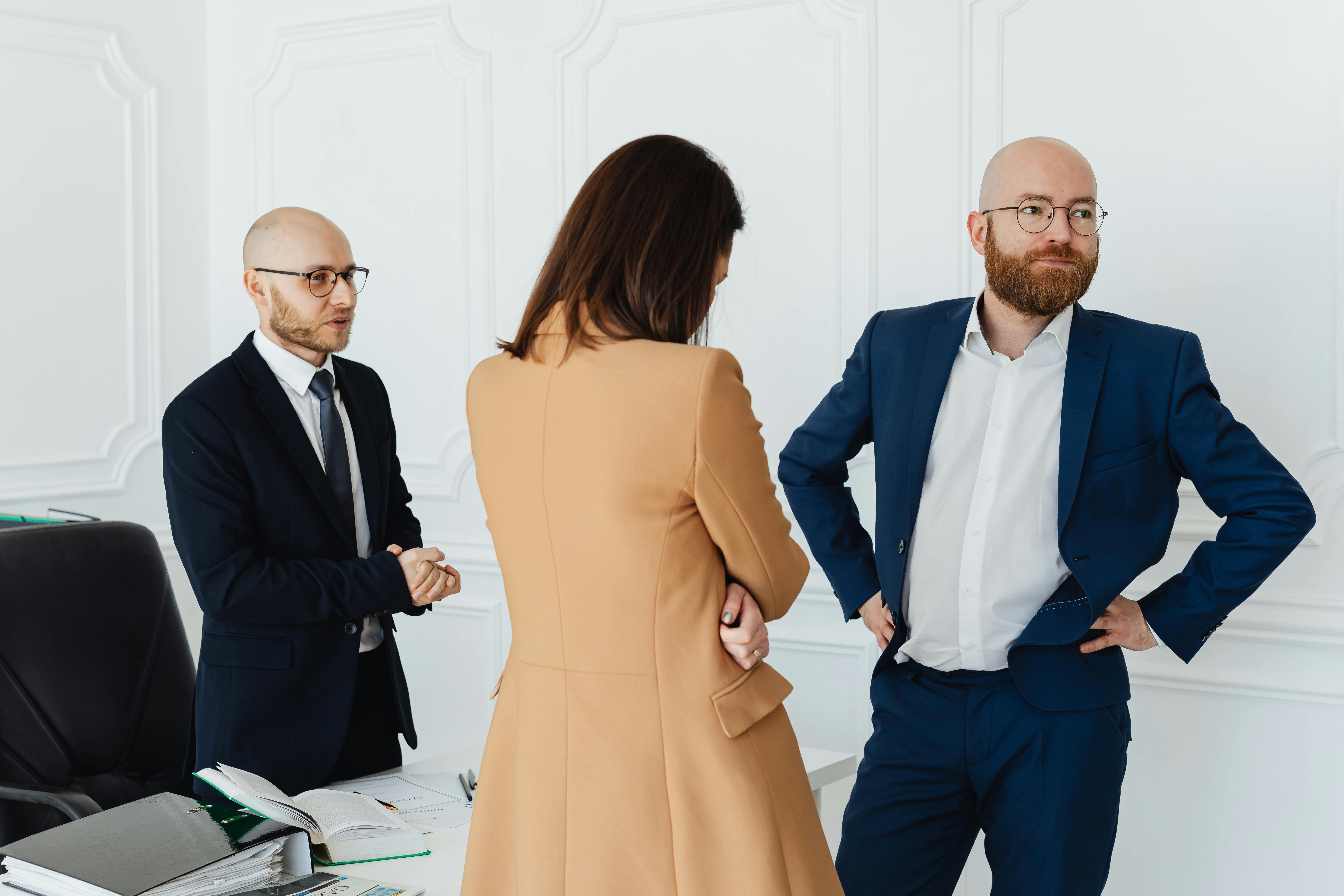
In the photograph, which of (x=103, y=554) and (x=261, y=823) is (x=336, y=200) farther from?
(x=261, y=823)

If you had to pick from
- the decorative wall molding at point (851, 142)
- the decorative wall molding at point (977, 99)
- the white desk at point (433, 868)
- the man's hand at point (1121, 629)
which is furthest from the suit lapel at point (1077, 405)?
the decorative wall molding at point (851, 142)

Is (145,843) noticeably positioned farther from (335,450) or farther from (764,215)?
(764,215)

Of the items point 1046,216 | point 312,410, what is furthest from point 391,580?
point 1046,216

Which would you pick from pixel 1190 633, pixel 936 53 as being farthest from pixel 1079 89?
pixel 1190 633

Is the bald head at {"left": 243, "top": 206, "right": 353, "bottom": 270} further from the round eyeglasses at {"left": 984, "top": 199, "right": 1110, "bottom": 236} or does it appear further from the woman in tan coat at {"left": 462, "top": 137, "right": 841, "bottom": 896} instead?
the round eyeglasses at {"left": 984, "top": 199, "right": 1110, "bottom": 236}

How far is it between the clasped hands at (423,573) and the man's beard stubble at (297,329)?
481 millimetres

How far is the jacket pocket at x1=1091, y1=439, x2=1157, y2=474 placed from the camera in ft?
6.88

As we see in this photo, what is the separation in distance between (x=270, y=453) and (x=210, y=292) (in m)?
2.56

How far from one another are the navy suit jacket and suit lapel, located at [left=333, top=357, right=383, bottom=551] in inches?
44.4

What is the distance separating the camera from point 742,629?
1.39 m

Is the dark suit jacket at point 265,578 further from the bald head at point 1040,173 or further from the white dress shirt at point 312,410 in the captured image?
the bald head at point 1040,173

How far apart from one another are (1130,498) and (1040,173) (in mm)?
653

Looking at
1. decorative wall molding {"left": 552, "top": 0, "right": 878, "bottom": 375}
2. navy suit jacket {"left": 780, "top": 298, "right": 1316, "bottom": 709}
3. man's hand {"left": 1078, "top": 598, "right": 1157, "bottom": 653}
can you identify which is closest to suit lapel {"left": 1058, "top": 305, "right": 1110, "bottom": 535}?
navy suit jacket {"left": 780, "top": 298, "right": 1316, "bottom": 709}

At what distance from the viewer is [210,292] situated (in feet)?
14.9
